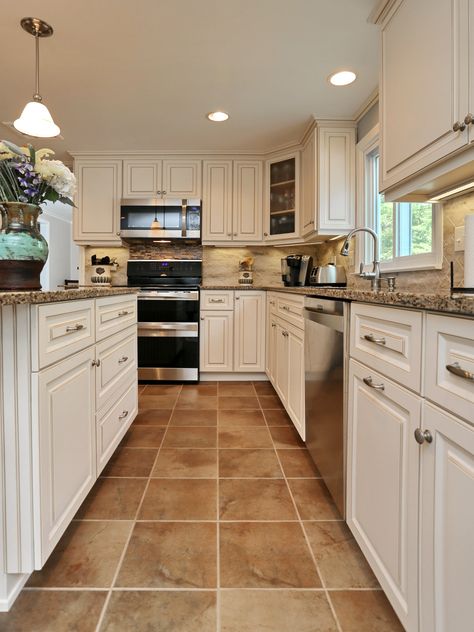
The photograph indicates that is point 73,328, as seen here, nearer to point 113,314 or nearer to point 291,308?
point 113,314

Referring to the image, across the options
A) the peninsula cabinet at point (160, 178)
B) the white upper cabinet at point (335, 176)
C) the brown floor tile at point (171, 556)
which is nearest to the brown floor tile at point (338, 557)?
the brown floor tile at point (171, 556)

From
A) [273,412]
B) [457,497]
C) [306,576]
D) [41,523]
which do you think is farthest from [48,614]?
[273,412]

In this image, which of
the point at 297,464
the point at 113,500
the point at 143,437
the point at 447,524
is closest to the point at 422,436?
the point at 447,524

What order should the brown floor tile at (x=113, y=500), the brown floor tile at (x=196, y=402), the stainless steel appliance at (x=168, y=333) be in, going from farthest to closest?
the stainless steel appliance at (x=168, y=333) < the brown floor tile at (x=196, y=402) < the brown floor tile at (x=113, y=500)

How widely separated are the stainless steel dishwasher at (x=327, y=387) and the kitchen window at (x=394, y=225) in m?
0.70

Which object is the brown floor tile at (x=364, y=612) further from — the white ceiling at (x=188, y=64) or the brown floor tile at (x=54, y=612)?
the white ceiling at (x=188, y=64)

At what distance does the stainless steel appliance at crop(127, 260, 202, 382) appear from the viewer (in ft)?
11.6

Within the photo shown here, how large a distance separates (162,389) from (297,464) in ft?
5.87

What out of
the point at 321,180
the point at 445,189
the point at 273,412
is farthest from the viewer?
the point at 321,180

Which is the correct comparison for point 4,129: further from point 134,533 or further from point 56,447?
point 134,533

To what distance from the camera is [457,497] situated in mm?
697

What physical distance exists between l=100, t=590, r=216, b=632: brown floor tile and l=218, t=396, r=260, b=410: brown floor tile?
176cm

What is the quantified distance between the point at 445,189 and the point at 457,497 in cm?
133

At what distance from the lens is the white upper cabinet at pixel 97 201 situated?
3.72m
